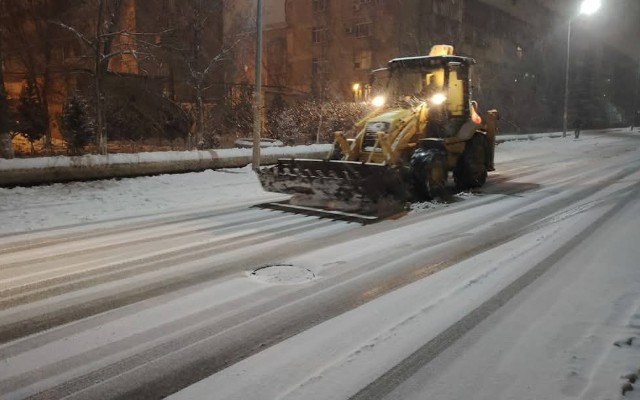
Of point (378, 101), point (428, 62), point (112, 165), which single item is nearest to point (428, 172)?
point (378, 101)

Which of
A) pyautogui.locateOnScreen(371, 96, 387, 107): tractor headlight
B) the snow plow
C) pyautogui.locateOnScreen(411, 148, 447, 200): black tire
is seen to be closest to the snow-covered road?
the snow plow

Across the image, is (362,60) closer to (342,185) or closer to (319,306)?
(342,185)

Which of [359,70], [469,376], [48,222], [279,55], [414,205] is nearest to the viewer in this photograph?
[469,376]

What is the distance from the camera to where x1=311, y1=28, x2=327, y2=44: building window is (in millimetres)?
50062

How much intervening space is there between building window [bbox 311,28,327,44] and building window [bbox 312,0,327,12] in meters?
1.91

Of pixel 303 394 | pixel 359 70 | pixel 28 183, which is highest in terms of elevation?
pixel 359 70

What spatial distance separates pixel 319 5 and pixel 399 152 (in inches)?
1742

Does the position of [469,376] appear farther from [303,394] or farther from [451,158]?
[451,158]

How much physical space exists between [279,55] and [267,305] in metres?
53.2

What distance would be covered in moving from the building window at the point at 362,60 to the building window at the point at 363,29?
157cm

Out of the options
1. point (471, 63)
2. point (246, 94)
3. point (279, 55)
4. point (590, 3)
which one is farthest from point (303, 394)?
point (279, 55)

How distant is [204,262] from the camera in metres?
6.14

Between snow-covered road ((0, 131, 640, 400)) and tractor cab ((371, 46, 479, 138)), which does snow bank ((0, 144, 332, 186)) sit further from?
tractor cab ((371, 46, 479, 138))

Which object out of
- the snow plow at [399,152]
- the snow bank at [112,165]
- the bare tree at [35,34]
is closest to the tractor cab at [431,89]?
the snow plow at [399,152]
